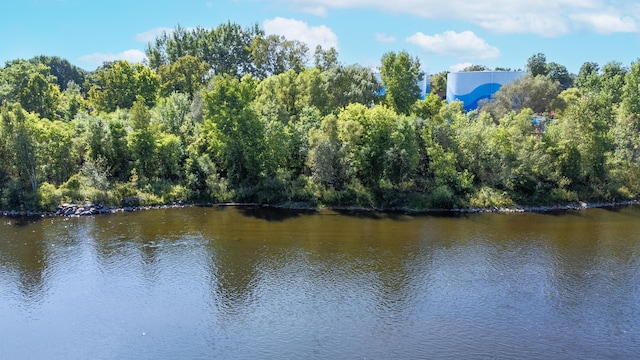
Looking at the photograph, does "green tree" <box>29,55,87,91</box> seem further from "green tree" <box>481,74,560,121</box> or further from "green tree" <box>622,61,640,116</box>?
"green tree" <box>622,61,640,116</box>

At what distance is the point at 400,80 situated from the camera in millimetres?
60812

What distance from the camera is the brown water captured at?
2517cm

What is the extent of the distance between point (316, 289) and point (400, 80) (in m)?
37.3

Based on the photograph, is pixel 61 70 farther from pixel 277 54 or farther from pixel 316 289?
pixel 316 289

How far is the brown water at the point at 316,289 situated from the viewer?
82.6 feet

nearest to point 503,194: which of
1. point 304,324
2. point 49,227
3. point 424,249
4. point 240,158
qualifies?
point 424,249

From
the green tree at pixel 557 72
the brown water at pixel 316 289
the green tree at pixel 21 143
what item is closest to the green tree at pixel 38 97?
the green tree at pixel 21 143

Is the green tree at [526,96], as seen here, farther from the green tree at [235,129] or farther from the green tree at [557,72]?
the green tree at [235,129]

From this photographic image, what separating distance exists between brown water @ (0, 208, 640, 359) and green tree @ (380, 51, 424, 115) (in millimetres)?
20277

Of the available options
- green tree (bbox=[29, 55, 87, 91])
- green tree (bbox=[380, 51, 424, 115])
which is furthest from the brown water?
green tree (bbox=[29, 55, 87, 91])

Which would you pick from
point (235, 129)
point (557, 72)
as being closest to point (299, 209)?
point (235, 129)

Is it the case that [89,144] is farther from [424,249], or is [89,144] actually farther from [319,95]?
[424,249]

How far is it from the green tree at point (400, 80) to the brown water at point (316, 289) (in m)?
20.3

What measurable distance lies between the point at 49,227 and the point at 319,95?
3484 centimetres
